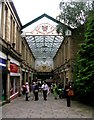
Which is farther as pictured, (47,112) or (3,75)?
(3,75)

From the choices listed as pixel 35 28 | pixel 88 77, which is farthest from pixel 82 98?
pixel 35 28

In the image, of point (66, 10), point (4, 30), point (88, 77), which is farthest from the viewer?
point (66, 10)

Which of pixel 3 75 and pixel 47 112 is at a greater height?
pixel 3 75

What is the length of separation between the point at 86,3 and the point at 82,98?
709cm

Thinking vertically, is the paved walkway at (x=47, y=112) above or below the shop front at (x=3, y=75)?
below

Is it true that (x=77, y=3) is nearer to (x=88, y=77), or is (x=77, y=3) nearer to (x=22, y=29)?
(x=88, y=77)

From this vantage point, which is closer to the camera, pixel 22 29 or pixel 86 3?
pixel 86 3

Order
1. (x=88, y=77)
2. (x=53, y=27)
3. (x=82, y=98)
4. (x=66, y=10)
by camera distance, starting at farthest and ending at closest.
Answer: (x=53, y=27) < (x=66, y=10) < (x=82, y=98) < (x=88, y=77)

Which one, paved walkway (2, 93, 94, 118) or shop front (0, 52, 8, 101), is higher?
shop front (0, 52, 8, 101)

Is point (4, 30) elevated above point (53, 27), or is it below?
below

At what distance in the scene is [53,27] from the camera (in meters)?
27.4

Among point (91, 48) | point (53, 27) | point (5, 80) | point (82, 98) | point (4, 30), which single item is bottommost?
point (82, 98)

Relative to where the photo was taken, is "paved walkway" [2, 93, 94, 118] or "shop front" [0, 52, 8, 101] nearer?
"paved walkway" [2, 93, 94, 118]

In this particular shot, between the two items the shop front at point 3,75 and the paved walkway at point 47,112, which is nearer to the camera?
the paved walkway at point 47,112
